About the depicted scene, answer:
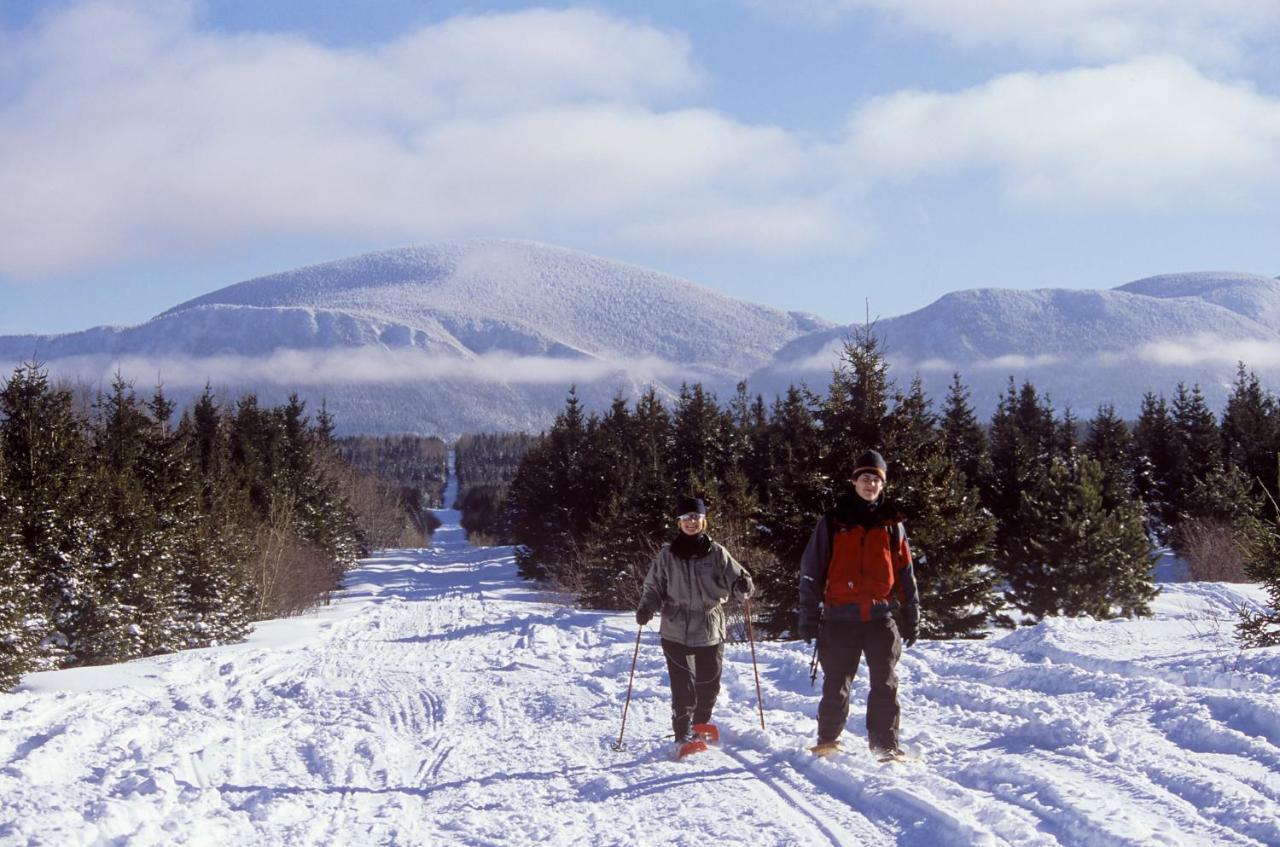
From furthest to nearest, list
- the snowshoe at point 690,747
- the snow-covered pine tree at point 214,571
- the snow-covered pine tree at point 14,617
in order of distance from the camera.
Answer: the snow-covered pine tree at point 214,571 < the snow-covered pine tree at point 14,617 < the snowshoe at point 690,747

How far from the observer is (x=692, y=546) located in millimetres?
9352

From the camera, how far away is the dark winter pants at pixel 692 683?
9.17 meters

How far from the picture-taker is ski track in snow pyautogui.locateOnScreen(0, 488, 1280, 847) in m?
6.49

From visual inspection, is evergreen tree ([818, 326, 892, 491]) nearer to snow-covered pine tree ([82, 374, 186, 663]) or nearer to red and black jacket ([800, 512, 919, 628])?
red and black jacket ([800, 512, 919, 628])

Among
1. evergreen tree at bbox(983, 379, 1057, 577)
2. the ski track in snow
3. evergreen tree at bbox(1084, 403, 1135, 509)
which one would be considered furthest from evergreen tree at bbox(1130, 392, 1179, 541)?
the ski track in snow

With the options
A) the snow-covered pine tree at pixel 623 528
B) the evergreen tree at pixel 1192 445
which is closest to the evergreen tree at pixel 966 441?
the evergreen tree at pixel 1192 445

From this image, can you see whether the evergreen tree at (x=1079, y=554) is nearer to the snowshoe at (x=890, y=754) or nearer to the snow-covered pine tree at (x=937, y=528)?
the snow-covered pine tree at (x=937, y=528)

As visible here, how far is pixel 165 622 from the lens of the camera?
75.1 ft

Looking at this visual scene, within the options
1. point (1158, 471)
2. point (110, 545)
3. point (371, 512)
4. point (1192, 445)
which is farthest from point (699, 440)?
point (371, 512)

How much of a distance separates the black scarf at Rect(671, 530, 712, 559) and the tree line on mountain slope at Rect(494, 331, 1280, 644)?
7603 millimetres

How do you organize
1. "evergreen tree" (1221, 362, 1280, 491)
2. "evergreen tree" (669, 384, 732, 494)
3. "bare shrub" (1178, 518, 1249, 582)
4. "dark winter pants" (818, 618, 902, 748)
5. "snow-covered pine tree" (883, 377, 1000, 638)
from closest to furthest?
1. "dark winter pants" (818, 618, 902, 748)
2. "snow-covered pine tree" (883, 377, 1000, 638)
3. "bare shrub" (1178, 518, 1249, 582)
4. "evergreen tree" (669, 384, 732, 494)
5. "evergreen tree" (1221, 362, 1280, 491)

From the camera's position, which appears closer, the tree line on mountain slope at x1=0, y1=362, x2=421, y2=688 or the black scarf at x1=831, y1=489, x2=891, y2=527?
the black scarf at x1=831, y1=489, x2=891, y2=527

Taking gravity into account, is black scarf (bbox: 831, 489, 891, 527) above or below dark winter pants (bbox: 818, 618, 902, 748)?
above

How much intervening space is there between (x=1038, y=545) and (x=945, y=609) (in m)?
9.59
